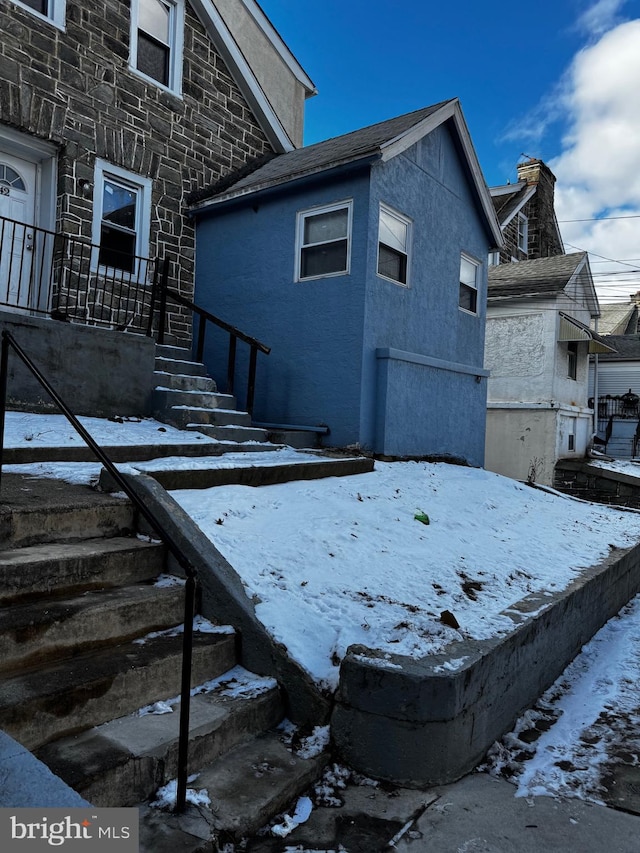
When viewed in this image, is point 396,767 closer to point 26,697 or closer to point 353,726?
point 353,726

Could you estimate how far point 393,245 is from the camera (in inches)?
383

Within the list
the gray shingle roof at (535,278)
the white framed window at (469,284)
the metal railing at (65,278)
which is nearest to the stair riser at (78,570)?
the metal railing at (65,278)

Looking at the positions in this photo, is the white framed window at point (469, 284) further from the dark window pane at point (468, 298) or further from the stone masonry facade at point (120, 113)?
the stone masonry facade at point (120, 113)

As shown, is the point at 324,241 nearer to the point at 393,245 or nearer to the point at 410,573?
the point at 393,245

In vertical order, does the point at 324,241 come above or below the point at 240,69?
below

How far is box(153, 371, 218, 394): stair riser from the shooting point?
8.13 metres

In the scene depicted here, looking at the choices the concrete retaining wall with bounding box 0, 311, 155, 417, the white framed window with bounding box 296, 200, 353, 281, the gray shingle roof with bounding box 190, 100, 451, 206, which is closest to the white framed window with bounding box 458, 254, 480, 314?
the gray shingle roof with bounding box 190, 100, 451, 206

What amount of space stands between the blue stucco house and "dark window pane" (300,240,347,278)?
2 centimetres

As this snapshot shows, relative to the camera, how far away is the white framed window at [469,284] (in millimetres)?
11719

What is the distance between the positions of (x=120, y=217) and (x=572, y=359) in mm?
14209

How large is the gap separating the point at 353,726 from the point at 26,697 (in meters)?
1.41

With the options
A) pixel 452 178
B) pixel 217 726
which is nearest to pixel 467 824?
pixel 217 726

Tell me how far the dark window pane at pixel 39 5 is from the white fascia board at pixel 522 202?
660 inches
